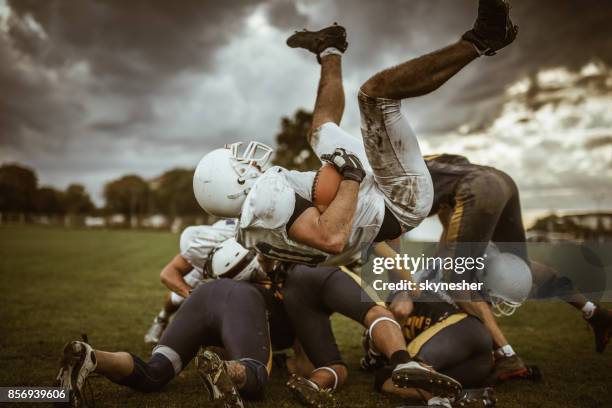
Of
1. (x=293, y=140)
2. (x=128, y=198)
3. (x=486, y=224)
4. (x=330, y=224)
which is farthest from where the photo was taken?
(x=128, y=198)

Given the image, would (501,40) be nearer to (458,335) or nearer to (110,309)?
(458,335)

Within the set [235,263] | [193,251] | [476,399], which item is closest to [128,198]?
[193,251]

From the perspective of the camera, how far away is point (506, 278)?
438cm

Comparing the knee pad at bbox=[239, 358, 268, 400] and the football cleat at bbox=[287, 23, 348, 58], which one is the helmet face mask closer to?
the football cleat at bbox=[287, 23, 348, 58]

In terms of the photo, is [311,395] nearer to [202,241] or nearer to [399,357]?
[399,357]

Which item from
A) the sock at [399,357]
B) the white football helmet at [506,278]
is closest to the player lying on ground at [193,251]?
the sock at [399,357]

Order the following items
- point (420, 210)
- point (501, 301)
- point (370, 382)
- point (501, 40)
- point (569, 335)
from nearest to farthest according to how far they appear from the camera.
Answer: point (501, 40) < point (420, 210) < point (370, 382) < point (501, 301) < point (569, 335)

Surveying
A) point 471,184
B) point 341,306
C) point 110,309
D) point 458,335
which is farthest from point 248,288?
point 110,309

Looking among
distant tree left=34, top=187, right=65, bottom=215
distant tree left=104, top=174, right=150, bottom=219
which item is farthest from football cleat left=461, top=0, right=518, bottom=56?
distant tree left=104, top=174, right=150, bottom=219

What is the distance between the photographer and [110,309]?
7.31 metres

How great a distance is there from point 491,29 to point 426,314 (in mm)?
2243

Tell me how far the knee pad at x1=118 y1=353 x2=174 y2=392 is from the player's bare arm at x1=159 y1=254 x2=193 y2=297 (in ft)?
4.30

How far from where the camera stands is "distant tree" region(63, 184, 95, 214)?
96250 mm

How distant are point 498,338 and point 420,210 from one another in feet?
5.57
